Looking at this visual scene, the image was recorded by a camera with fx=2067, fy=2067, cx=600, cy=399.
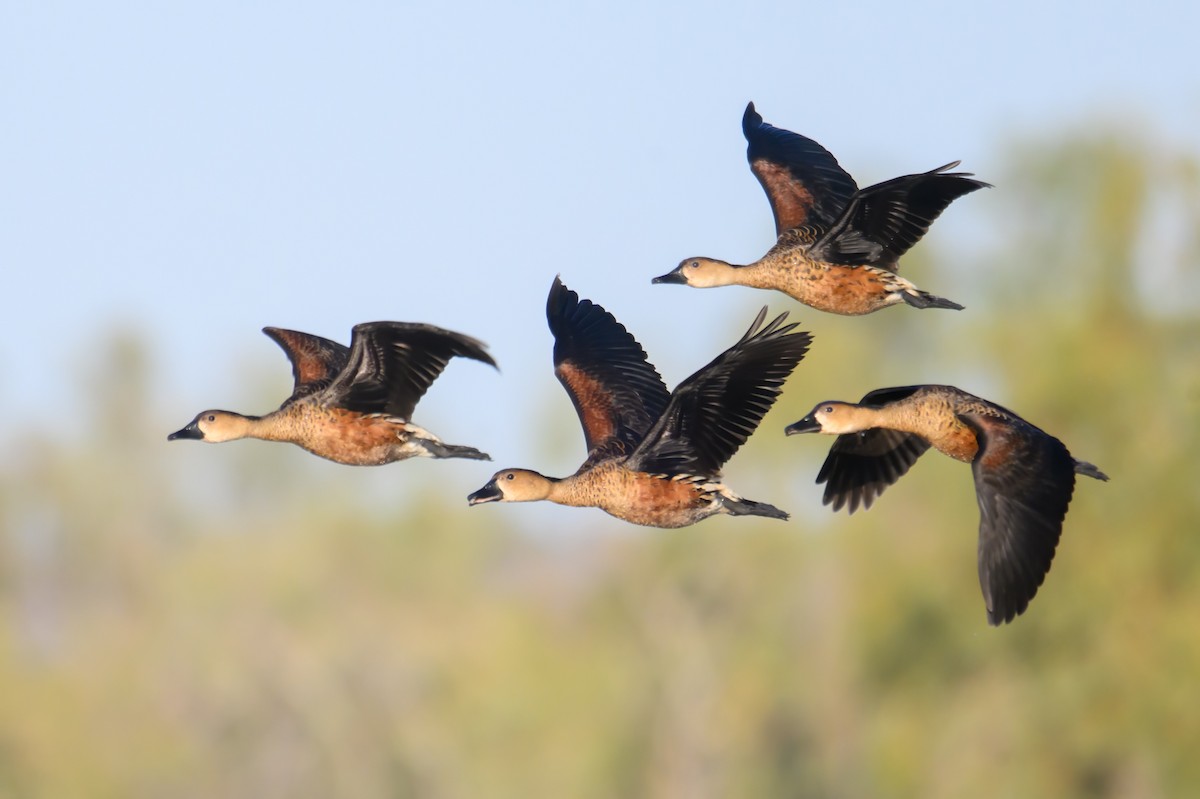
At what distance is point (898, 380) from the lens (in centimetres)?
4684

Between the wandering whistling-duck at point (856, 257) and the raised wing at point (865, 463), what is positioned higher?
the wandering whistling-duck at point (856, 257)

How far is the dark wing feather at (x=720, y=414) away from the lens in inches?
504

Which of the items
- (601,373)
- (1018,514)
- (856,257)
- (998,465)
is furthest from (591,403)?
(1018,514)

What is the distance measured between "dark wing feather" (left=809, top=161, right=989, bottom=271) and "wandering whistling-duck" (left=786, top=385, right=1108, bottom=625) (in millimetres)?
1314

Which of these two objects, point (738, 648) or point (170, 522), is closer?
point (738, 648)

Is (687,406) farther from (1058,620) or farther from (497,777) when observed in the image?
(497,777)

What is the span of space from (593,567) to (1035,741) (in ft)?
68.5

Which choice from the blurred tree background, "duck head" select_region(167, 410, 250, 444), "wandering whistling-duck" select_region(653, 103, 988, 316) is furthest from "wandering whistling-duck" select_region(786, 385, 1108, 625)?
the blurred tree background

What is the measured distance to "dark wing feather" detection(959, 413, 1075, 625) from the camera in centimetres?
1147

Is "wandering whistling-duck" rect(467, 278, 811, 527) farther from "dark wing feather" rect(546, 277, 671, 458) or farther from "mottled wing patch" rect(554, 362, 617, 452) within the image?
"dark wing feather" rect(546, 277, 671, 458)

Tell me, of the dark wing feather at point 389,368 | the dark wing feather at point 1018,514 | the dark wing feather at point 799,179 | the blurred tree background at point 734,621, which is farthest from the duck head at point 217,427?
the blurred tree background at point 734,621

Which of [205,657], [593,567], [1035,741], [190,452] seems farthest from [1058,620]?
[190,452]

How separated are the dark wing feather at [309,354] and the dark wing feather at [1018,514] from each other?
495 cm

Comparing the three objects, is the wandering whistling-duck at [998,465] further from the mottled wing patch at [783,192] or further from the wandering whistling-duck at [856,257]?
the mottled wing patch at [783,192]
